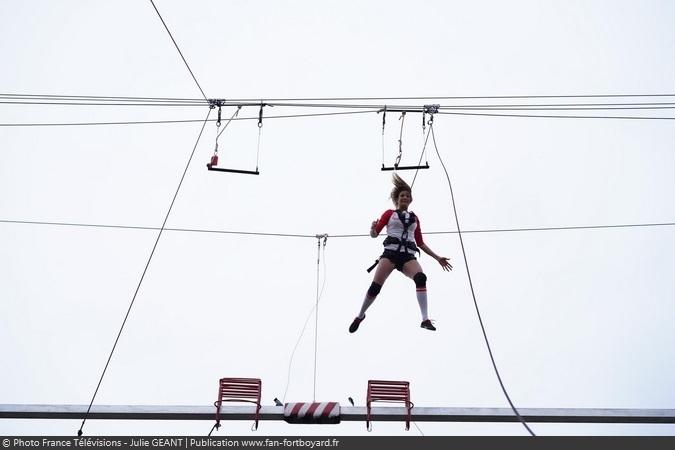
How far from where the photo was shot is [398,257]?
7270 mm

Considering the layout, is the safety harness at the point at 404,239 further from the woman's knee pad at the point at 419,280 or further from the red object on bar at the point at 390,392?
the red object on bar at the point at 390,392

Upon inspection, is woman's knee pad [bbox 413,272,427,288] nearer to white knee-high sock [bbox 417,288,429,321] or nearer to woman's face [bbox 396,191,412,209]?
white knee-high sock [bbox 417,288,429,321]

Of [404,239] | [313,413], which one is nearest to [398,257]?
[404,239]

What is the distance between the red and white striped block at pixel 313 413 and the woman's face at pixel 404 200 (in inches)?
87.1

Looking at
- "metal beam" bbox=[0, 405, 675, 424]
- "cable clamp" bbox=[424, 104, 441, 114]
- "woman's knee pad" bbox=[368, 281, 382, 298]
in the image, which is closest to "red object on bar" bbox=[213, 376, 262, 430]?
"metal beam" bbox=[0, 405, 675, 424]

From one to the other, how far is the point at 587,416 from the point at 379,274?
2680 millimetres

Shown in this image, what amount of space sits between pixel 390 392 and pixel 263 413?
53.0 inches

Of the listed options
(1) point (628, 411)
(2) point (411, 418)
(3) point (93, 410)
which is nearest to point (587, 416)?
(1) point (628, 411)

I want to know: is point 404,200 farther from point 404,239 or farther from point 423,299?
point 423,299

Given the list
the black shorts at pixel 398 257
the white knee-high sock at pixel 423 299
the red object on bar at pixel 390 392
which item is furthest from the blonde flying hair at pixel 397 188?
the red object on bar at pixel 390 392

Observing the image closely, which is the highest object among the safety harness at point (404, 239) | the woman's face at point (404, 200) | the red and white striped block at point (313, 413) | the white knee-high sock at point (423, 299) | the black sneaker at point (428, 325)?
the woman's face at point (404, 200)

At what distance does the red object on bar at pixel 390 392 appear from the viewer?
7.10 metres

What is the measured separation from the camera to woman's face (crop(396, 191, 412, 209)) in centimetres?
743
